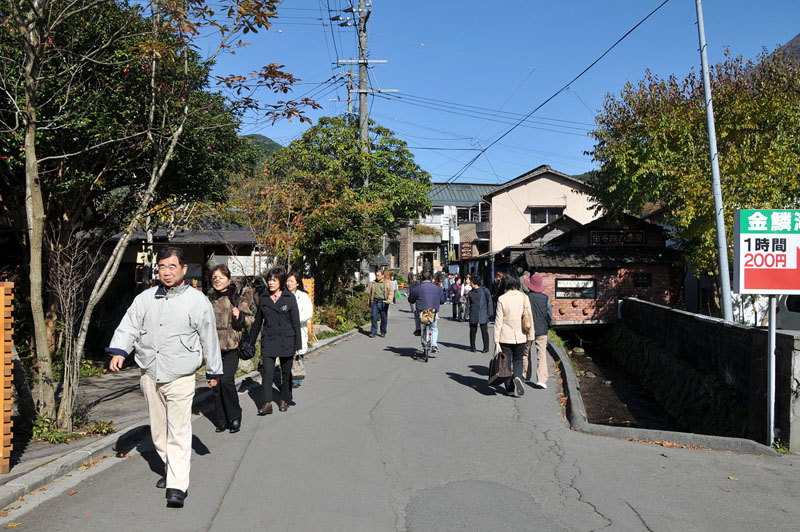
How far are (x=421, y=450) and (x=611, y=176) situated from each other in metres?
14.4

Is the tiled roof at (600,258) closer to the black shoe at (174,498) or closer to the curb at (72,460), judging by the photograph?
the curb at (72,460)

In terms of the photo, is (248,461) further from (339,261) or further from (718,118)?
(339,261)

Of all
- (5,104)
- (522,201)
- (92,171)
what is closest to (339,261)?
(92,171)

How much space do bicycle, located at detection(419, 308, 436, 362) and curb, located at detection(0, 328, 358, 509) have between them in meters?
6.55

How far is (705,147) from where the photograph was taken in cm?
1595

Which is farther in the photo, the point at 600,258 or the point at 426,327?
the point at 600,258

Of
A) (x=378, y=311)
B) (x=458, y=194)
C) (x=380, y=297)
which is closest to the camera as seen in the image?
(x=380, y=297)

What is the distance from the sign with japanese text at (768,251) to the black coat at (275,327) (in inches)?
215

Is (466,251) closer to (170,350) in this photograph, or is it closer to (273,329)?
(273,329)

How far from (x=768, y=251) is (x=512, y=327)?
3.57 metres

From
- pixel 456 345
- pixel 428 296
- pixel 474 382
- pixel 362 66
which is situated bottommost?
pixel 456 345

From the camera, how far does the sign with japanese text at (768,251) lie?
23.1 feet

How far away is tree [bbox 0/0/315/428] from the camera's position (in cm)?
671

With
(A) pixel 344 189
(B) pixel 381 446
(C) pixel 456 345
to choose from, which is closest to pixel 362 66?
(A) pixel 344 189
